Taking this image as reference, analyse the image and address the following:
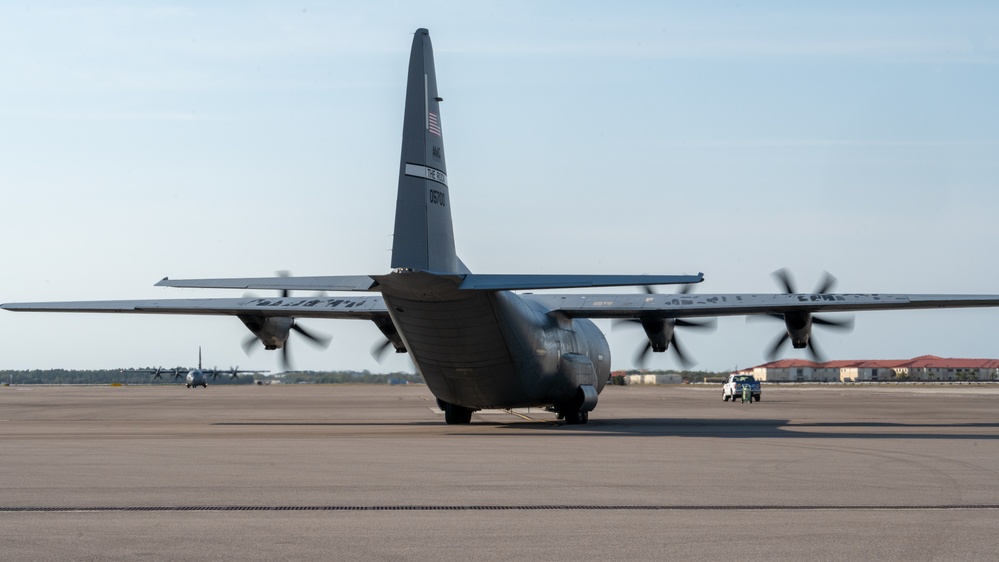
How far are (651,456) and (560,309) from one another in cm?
1327

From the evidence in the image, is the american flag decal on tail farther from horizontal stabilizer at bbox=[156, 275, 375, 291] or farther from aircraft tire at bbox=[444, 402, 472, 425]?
aircraft tire at bbox=[444, 402, 472, 425]

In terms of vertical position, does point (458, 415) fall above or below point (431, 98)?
below

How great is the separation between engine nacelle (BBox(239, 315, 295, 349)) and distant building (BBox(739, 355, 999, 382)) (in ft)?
476

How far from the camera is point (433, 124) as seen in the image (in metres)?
24.3

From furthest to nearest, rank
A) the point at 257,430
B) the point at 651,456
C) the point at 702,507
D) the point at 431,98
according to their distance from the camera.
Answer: the point at 257,430
the point at 431,98
the point at 651,456
the point at 702,507

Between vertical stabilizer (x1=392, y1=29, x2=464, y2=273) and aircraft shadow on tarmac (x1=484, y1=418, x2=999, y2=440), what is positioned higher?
vertical stabilizer (x1=392, y1=29, x2=464, y2=273)

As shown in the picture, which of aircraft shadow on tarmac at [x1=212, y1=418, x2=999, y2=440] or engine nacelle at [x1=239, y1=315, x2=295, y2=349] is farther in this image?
engine nacelle at [x1=239, y1=315, x2=295, y2=349]

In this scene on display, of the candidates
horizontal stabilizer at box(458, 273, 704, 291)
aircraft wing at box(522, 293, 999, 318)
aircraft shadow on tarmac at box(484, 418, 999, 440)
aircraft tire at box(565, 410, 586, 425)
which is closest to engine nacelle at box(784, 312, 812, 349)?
aircraft wing at box(522, 293, 999, 318)

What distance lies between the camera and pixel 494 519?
10.4m

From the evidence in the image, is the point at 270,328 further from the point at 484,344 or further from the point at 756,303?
the point at 756,303

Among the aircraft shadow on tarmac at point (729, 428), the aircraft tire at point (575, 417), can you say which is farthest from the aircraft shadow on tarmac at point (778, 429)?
the aircraft tire at point (575, 417)

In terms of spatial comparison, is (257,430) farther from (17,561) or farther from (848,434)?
(17,561)

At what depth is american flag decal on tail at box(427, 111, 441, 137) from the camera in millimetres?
24031

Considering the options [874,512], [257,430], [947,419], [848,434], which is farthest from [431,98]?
[947,419]
